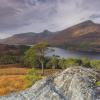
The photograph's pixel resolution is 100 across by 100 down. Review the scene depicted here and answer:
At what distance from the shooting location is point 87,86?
36.6 ft

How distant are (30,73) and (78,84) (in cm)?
7034

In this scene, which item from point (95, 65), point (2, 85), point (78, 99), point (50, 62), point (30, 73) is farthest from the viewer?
point (50, 62)

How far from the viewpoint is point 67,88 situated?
1121cm

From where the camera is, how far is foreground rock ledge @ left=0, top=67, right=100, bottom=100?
36.2 ft

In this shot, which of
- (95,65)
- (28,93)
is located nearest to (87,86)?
(28,93)

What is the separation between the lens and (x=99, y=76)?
38.8 ft

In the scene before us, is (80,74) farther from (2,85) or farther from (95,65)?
(95,65)

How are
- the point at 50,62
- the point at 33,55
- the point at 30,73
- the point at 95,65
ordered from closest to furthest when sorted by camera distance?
the point at 30,73
the point at 33,55
the point at 95,65
the point at 50,62

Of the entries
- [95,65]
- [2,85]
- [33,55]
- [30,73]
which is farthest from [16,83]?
[95,65]

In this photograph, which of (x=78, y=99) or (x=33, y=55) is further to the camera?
(x=33, y=55)

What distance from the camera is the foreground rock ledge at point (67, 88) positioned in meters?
11.0

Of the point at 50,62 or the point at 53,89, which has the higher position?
the point at 53,89

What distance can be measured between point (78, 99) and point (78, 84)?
590 millimetres

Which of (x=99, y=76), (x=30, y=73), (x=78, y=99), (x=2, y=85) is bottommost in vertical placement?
(x=2, y=85)
